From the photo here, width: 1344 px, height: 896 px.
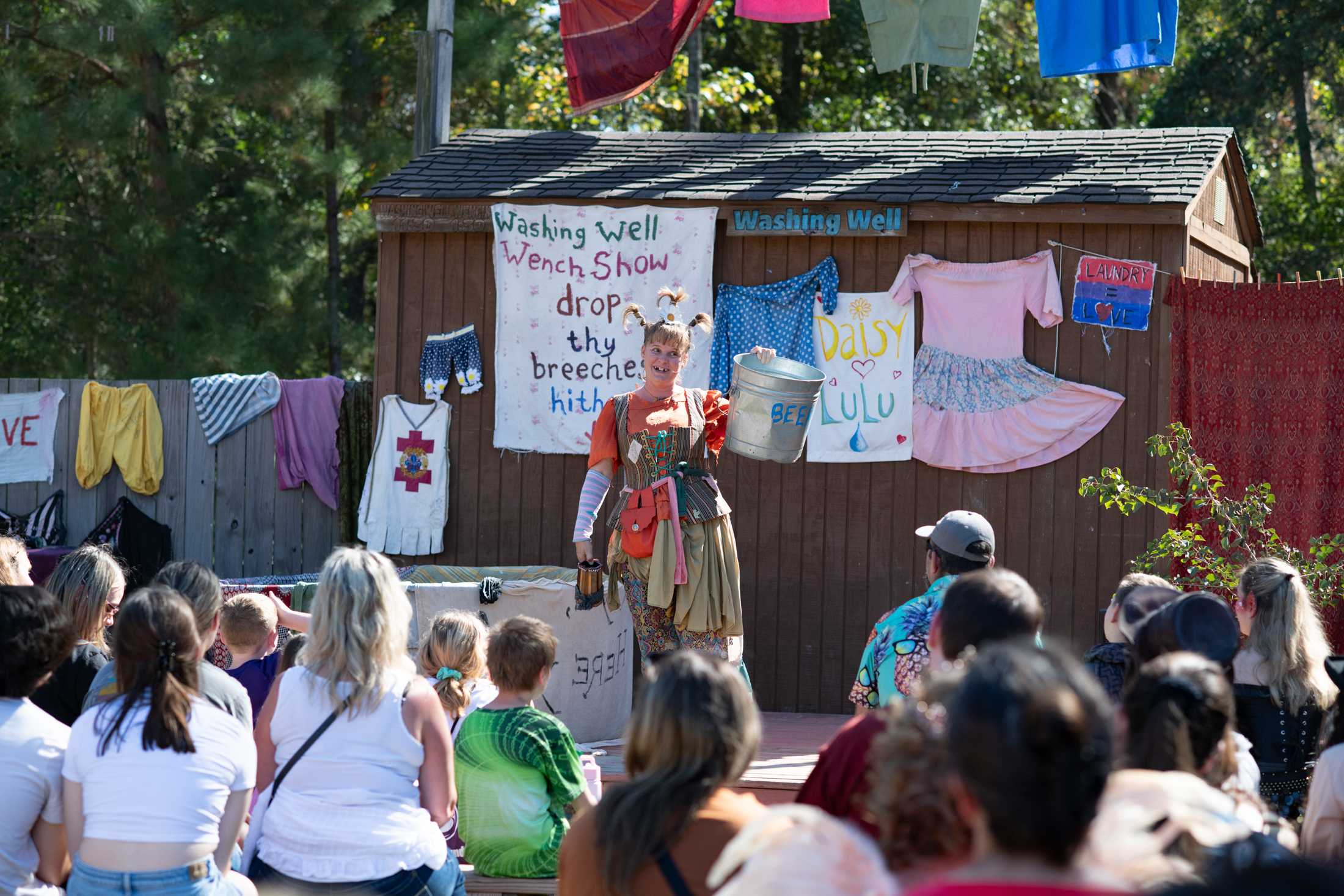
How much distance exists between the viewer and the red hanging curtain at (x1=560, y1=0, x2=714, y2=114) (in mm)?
8883

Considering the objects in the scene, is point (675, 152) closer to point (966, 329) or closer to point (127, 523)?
point (966, 329)

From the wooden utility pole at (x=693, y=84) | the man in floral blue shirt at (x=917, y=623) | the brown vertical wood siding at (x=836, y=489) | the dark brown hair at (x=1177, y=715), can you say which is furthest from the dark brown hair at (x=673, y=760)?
the wooden utility pole at (x=693, y=84)

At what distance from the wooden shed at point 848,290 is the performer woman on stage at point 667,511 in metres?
2.37

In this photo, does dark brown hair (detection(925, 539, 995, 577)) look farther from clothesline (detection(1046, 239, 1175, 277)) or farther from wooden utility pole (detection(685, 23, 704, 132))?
wooden utility pole (detection(685, 23, 704, 132))

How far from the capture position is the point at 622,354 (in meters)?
8.20

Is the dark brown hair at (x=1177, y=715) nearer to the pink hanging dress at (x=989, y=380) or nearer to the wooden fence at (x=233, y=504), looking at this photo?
the pink hanging dress at (x=989, y=380)

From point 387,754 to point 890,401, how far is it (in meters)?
4.90

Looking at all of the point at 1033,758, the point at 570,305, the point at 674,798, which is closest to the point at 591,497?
the point at 570,305

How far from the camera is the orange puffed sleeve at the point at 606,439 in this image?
18.5 ft

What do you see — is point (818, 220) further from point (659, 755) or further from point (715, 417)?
point (659, 755)

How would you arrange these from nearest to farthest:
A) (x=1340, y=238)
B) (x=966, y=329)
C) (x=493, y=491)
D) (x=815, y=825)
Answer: (x=815, y=825)
(x=966, y=329)
(x=493, y=491)
(x=1340, y=238)

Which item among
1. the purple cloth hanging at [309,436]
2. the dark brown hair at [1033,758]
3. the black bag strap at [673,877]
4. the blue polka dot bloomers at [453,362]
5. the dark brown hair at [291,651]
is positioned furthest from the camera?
the purple cloth hanging at [309,436]

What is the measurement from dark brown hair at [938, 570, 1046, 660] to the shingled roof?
498 centimetres

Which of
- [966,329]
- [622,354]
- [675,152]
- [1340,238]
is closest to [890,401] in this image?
[966,329]
